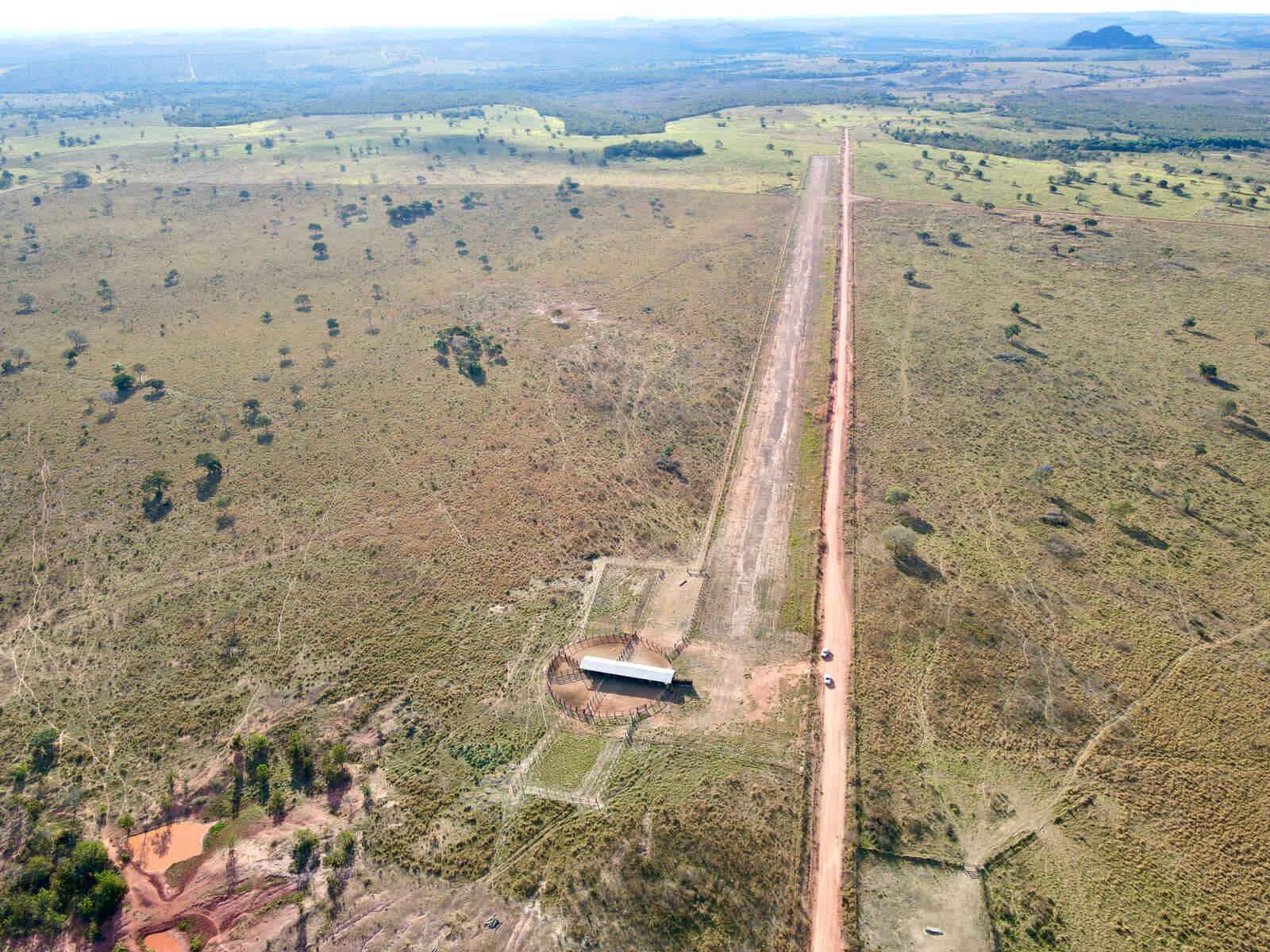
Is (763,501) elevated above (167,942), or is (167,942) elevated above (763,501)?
(763,501)

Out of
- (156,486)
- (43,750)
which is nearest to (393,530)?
(156,486)

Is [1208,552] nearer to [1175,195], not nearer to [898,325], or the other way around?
[898,325]

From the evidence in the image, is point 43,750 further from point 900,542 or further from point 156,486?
point 900,542

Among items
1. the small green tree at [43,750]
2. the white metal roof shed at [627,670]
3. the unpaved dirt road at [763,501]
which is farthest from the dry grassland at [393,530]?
the white metal roof shed at [627,670]

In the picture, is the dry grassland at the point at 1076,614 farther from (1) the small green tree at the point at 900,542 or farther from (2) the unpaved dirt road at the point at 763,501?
(2) the unpaved dirt road at the point at 763,501

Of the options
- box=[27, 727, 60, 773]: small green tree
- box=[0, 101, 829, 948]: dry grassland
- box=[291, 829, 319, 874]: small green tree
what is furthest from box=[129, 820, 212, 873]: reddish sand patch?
box=[27, 727, 60, 773]: small green tree

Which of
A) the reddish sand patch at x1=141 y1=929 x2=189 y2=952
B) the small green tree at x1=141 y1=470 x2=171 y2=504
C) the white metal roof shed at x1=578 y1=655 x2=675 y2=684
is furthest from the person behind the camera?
the small green tree at x1=141 y1=470 x2=171 y2=504

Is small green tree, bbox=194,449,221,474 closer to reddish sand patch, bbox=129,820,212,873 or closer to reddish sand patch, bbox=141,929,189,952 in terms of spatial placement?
reddish sand patch, bbox=129,820,212,873
